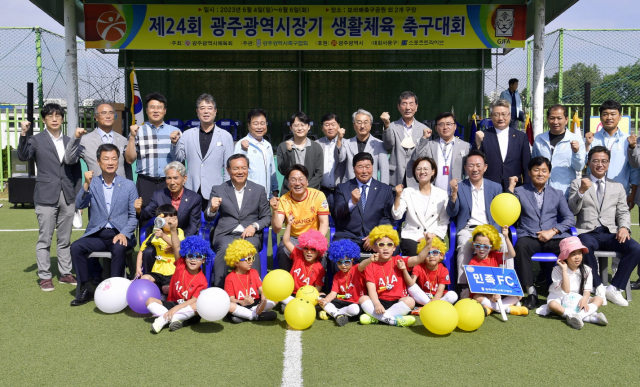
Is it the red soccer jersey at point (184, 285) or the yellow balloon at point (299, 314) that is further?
the red soccer jersey at point (184, 285)

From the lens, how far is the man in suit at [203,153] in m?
5.24

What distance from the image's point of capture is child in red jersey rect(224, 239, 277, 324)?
4168 millimetres

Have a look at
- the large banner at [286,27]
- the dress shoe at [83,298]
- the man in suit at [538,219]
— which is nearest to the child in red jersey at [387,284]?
the man in suit at [538,219]

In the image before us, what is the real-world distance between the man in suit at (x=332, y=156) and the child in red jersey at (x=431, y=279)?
1.33m

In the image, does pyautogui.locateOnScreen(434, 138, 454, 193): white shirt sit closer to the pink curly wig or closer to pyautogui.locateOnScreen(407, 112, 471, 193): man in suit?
pyautogui.locateOnScreen(407, 112, 471, 193): man in suit

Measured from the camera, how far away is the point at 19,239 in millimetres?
7312

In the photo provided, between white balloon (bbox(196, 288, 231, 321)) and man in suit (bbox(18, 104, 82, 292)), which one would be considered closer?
white balloon (bbox(196, 288, 231, 321))

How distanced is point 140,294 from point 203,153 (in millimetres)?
1633

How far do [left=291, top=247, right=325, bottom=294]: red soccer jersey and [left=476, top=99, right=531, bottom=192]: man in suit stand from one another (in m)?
2.11

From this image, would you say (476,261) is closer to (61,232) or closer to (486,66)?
(61,232)

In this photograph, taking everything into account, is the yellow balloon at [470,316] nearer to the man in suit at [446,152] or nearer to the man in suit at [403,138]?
the man in suit at [446,152]

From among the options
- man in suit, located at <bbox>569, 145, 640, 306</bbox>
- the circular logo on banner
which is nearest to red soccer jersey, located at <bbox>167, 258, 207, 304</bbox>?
man in suit, located at <bbox>569, 145, 640, 306</bbox>

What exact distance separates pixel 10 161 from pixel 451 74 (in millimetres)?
10199

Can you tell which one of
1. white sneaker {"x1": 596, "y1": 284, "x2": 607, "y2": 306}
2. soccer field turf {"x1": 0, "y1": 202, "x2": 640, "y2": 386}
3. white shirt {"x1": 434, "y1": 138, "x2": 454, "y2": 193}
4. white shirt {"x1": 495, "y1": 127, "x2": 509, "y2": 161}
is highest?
white shirt {"x1": 495, "y1": 127, "x2": 509, "y2": 161}
